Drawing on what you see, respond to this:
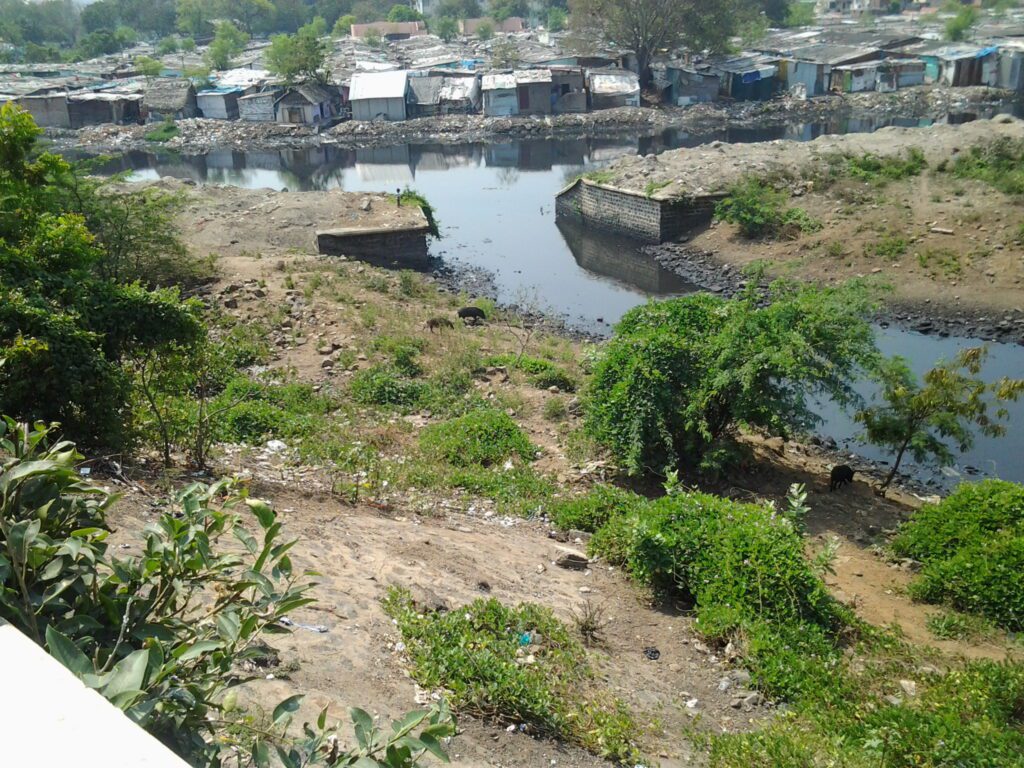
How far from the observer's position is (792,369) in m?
8.48

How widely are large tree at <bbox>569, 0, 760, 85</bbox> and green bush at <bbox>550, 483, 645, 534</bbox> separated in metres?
39.7

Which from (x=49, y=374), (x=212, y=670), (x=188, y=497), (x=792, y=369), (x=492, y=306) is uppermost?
(x=188, y=497)

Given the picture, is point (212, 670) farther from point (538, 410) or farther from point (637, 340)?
point (538, 410)

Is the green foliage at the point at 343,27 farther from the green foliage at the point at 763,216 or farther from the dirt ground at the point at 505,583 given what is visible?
the dirt ground at the point at 505,583

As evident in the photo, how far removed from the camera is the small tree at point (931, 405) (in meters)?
8.63

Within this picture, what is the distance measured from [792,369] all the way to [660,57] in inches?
1649

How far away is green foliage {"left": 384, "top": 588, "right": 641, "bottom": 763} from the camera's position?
14.2ft

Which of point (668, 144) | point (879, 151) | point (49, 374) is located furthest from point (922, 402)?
point (668, 144)

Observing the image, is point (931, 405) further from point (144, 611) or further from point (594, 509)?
point (144, 611)

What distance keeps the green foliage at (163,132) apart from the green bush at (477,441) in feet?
120

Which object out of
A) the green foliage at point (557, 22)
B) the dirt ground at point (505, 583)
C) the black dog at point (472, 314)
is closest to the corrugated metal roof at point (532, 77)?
the green foliage at point (557, 22)

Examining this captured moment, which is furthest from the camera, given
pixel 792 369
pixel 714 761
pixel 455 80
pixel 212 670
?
pixel 455 80

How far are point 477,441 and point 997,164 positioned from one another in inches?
700

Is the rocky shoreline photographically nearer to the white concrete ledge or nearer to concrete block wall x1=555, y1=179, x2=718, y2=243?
concrete block wall x1=555, y1=179, x2=718, y2=243
